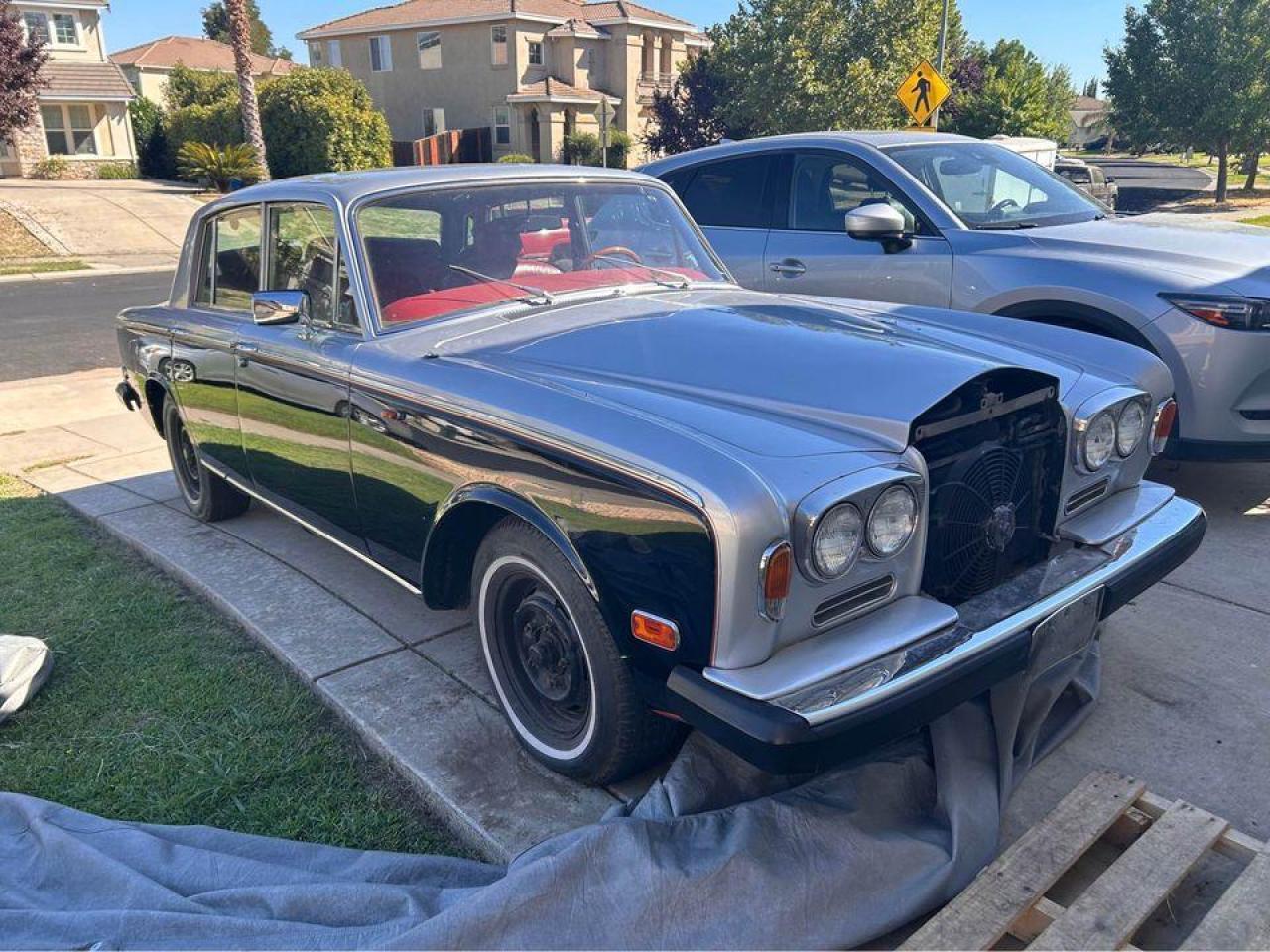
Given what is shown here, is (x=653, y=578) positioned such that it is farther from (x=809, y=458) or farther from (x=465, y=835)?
(x=465, y=835)

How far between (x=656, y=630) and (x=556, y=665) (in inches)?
25.1

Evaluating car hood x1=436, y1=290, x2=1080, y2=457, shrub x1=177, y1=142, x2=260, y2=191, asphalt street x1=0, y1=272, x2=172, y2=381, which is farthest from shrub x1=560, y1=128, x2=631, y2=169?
car hood x1=436, y1=290, x2=1080, y2=457

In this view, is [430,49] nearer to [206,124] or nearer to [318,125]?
[206,124]

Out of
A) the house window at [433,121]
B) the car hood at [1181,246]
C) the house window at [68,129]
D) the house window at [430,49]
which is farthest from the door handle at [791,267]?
the house window at [430,49]

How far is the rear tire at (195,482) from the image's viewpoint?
496 cm

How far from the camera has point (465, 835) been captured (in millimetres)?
2717

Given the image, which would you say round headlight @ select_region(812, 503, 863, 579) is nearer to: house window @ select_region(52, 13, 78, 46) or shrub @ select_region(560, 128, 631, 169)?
shrub @ select_region(560, 128, 631, 169)

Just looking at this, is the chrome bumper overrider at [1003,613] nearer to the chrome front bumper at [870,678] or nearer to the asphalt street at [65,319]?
the chrome front bumper at [870,678]

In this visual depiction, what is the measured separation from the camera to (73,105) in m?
34.5

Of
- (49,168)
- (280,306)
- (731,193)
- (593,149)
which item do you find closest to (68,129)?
(49,168)

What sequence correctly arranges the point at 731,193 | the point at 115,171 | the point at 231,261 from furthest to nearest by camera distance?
1. the point at 115,171
2. the point at 731,193
3. the point at 231,261

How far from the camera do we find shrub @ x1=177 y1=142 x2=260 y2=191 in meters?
25.4

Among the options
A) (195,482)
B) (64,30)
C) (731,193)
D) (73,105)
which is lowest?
(195,482)

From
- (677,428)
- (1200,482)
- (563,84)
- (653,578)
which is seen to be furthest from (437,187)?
(563,84)
